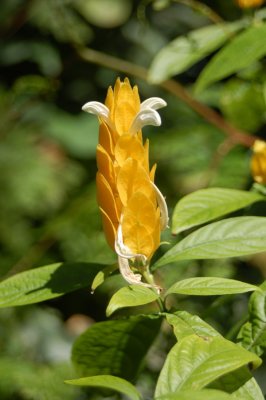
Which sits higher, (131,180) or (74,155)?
(131,180)

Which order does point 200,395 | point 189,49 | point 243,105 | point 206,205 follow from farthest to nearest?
point 243,105 → point 189,49 → point 206,205 → point 200,395

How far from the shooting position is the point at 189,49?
1.49m

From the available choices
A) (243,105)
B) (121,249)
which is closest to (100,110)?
(121,249)

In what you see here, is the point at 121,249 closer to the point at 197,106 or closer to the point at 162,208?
the point at 162,208

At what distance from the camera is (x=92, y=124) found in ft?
9.66

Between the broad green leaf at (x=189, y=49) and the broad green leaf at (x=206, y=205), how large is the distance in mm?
415

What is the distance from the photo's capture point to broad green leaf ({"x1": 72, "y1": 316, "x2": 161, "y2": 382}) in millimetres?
994

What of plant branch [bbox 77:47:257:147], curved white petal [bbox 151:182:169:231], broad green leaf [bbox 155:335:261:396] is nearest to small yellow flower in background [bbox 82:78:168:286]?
curved white petal [bbox 151:182:169:231]

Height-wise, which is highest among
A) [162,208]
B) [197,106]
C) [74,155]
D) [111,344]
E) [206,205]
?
[162,208]

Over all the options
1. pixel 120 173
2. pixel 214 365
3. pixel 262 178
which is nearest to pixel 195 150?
pixel 262 178

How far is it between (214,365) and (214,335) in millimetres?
74

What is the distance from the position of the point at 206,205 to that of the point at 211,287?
0.79 feet

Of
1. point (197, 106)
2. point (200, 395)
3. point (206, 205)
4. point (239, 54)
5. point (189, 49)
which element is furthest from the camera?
point (197, 106)

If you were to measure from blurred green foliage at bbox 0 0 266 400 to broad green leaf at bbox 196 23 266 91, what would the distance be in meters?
0.18
